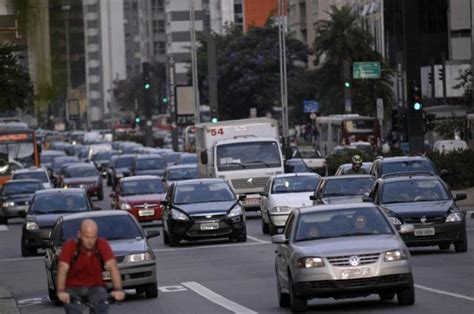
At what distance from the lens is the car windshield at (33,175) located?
61.4 m

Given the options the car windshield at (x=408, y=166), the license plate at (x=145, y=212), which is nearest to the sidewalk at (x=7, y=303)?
the car windshield at (x=408, y=166)

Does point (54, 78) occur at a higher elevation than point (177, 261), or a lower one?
higher

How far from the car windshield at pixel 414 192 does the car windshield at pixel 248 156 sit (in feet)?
62.7

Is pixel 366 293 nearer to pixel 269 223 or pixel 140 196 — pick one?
pixel 269 223

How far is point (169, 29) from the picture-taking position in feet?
648

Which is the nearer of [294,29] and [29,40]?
[29,40]

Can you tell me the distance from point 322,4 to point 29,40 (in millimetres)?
109900

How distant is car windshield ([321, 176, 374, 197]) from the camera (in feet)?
115

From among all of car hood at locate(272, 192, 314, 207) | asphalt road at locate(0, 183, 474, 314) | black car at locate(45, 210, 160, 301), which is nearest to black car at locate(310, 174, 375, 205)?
asphalt road at locate(0, 183, 474, 314)

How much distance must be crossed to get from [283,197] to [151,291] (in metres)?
17.2

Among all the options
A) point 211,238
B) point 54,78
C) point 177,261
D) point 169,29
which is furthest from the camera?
point 169,29

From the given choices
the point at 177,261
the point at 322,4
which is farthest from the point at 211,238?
the point at 322,4

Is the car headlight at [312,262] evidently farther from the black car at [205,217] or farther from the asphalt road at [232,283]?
the black car at [205,217]

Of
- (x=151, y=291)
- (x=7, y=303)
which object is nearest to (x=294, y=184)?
(x=7, y=303)
